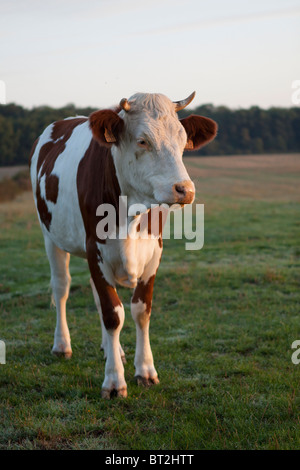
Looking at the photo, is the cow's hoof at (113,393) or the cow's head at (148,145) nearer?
the cow's head at (148,145)

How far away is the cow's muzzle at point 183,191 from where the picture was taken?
12.1ft

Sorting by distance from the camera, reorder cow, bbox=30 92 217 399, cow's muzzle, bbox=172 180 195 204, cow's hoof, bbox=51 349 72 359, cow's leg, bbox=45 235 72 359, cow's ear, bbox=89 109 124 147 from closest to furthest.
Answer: cow's muzzle, bbox=172 180 195 204 → cow, bbox=30 92 217 399 → cow's ear, bbox=89 109 124 147 → cow's hoof, bbox=51 349 72 359 → cow's leg, bbox=45 235 72 359

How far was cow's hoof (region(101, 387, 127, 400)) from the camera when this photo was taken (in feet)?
14.7

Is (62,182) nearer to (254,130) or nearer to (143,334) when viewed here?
(143,334)

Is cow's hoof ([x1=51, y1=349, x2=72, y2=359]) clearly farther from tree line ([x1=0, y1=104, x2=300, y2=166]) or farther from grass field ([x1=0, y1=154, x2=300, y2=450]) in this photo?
tree line ([x1=0, y1=104, x2=300, y2=166])

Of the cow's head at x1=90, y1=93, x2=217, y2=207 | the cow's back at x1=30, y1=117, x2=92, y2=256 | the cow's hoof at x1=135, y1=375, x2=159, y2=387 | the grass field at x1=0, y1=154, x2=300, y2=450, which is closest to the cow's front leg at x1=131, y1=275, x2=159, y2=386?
the cow's hoof at x1=135, y1=375, x2=159, y2=387

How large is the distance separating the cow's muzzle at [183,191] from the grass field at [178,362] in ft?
2.80

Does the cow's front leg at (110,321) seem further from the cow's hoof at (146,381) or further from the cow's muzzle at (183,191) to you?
the cow's muzzle at (183,191)

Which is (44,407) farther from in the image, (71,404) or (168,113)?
(168,113)

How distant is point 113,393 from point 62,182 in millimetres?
2098

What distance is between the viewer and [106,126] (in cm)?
412

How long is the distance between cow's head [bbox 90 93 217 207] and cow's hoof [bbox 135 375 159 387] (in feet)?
5.16

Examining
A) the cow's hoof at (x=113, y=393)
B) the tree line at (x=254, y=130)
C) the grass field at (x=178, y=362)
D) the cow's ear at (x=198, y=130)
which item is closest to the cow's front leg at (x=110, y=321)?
the cow's hoof at (x=113, y=393)

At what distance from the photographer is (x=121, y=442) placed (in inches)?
145
